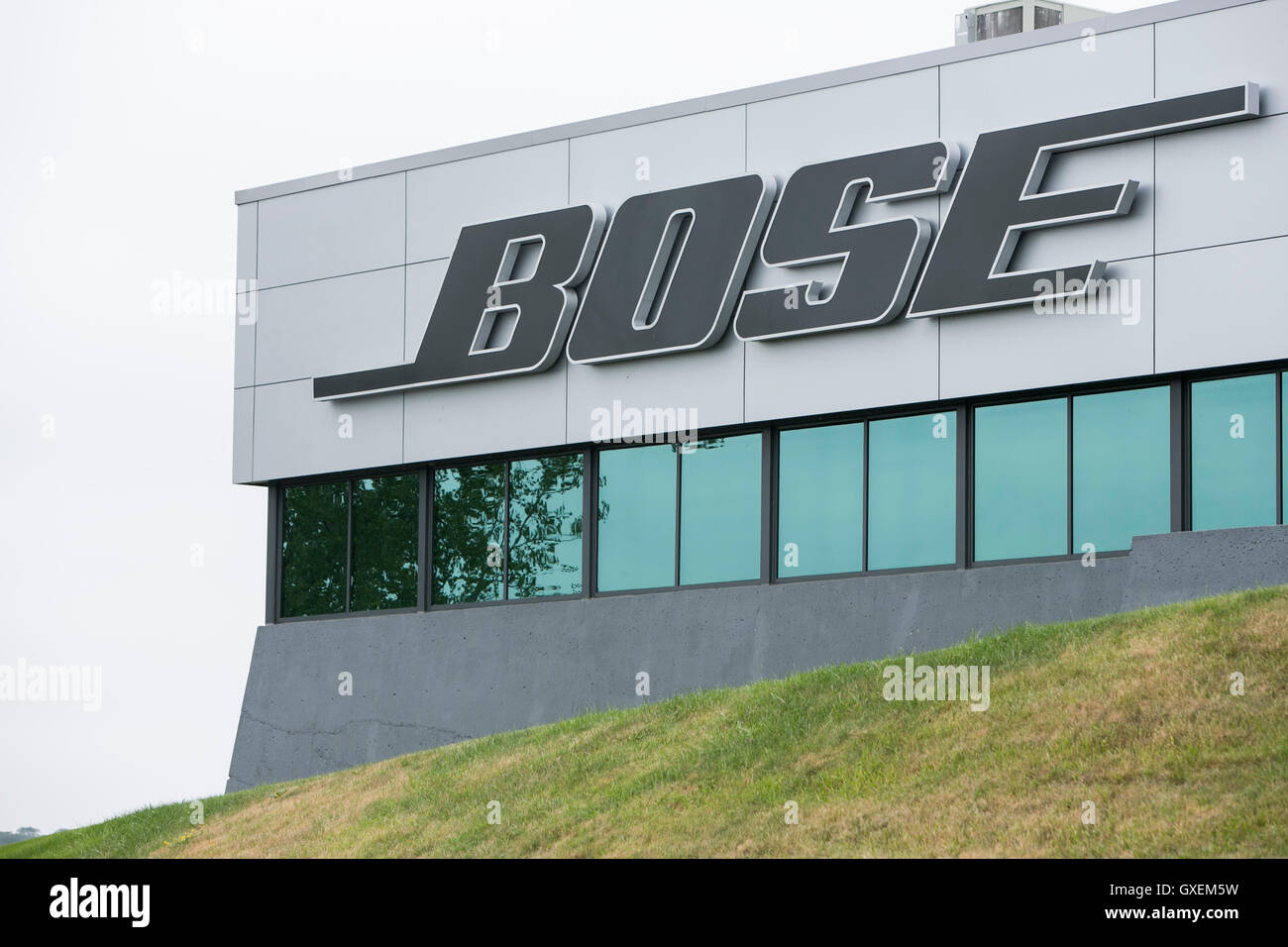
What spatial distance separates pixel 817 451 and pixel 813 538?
1036mm

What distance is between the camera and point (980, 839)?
1408 centimetres

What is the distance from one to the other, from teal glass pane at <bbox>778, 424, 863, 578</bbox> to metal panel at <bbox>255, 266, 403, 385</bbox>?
599 centimetres

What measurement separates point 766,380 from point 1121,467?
14.2 ft

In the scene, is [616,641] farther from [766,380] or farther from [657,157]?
[657,157]

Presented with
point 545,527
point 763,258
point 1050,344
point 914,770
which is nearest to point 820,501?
point 763,258

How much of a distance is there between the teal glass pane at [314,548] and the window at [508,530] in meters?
1.63

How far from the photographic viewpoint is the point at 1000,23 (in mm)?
24562

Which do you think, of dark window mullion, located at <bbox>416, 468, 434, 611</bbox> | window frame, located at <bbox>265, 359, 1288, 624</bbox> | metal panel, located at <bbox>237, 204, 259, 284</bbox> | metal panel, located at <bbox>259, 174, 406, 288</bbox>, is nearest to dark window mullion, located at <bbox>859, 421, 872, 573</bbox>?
window frame, located at <bbox>265, 359, 1288, 624</bbox>

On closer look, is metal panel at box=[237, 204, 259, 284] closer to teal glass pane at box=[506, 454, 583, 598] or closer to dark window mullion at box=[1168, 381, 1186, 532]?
teal glass pane at box=[506, 454, 583, 598]

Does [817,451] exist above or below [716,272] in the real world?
below

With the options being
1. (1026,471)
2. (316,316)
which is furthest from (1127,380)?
(316,316)

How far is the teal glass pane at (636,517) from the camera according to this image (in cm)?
2305

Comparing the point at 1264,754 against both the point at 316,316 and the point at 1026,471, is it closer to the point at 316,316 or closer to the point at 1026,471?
the point at 1026,471

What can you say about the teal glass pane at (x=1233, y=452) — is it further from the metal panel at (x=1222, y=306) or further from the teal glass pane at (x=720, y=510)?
the teal glass pane at (x=720, y=510)
